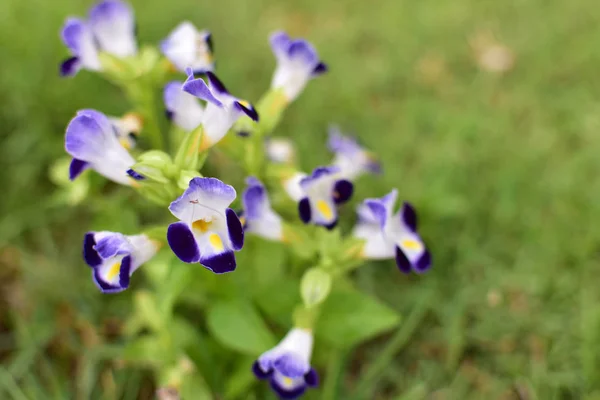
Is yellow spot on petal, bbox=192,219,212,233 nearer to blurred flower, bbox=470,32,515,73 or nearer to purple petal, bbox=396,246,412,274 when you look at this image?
purple petal, bbox=396,246,412,274

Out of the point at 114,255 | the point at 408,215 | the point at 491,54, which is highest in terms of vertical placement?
the point at 114,255

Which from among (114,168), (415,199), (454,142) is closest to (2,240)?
(114,168)

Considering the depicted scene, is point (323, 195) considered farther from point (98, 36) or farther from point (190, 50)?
point (98, 36)

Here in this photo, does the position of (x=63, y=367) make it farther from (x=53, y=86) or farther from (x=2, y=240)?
(x=53, y=86)

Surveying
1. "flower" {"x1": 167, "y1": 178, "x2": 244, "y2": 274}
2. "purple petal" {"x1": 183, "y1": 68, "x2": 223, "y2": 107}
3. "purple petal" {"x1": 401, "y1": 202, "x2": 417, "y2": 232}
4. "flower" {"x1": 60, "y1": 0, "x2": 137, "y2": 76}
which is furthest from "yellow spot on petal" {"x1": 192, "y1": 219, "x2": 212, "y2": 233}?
"flower" {"x1": 60, "y1": 0, "x2": 137, "y2": 76}

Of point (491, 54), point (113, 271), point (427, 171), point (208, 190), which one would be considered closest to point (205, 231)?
point (208, 190)

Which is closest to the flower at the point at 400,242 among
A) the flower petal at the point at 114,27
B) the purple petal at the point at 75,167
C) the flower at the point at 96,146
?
the flower at the point at 96,146
